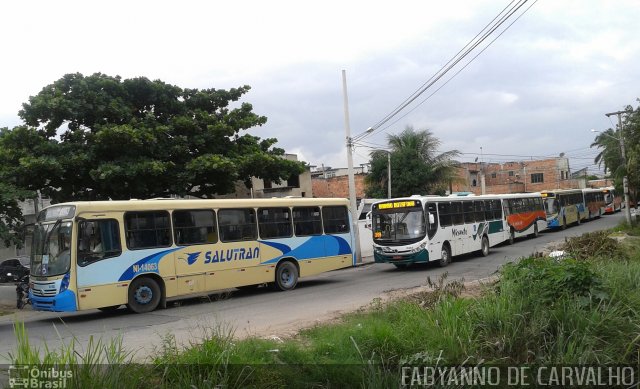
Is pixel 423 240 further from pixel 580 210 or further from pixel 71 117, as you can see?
pixel 580 210

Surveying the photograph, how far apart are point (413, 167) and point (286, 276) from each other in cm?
2764

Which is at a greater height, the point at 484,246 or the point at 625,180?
the point at 625,180

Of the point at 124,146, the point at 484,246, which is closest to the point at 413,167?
the point at 484,246

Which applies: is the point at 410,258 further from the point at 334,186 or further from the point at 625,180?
the point at 334,186

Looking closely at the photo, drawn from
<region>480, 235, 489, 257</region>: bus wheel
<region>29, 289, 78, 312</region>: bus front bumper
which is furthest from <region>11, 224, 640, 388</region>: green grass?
<region>480, 235, 489, 257</region>: bus wheel

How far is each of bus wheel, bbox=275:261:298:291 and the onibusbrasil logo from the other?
1244cm

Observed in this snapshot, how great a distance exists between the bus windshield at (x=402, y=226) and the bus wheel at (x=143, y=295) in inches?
375

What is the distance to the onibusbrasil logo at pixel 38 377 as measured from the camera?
4406 millimetres

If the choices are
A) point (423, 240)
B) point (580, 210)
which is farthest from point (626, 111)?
point (423, 240)

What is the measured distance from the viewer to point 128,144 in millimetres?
18031

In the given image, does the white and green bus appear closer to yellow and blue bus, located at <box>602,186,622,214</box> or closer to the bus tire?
the bus tire

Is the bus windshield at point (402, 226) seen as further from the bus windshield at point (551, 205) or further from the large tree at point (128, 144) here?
the bus windshield at point (551, 205)

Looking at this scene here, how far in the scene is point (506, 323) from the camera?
22.5ft

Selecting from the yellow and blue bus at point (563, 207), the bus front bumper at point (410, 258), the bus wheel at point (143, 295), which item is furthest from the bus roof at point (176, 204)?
the yellow and blue bus at point (563, 207)
